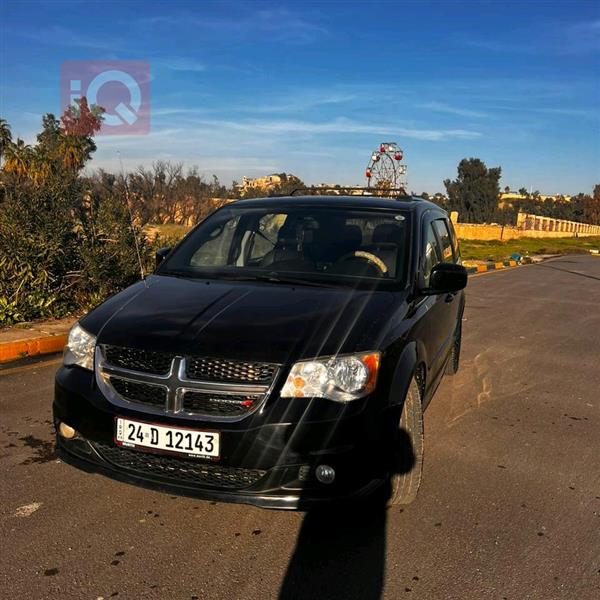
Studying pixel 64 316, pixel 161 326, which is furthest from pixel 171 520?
pixel 64 316

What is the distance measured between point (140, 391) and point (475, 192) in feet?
300

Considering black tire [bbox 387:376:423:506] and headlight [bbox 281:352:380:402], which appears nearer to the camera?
headlight [bbox 281:352:380:402]

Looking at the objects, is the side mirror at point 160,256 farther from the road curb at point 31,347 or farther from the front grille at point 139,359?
the road curb at point 31,347

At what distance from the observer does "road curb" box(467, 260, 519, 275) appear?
18516 mm

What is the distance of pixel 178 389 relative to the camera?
2.72 m

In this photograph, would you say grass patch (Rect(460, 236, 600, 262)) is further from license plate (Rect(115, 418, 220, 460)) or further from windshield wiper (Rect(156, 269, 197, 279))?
license plate (Rect(115, 418, 220, 460))

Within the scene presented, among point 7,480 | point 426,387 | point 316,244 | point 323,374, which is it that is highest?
point 316,244

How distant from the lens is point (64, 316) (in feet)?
25.7

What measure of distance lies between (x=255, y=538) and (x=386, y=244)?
1.96 meters


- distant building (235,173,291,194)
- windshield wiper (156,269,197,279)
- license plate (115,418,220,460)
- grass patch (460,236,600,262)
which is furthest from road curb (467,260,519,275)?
license plate (115,418,220,460)

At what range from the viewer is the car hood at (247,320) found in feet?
9.08

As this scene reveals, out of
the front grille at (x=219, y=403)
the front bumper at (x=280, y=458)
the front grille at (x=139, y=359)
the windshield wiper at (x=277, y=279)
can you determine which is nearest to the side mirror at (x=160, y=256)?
the windshield wiper at (x=277, y=279)

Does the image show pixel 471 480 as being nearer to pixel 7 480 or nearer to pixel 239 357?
pixel 239 357

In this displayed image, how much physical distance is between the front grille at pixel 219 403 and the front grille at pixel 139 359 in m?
0.18
